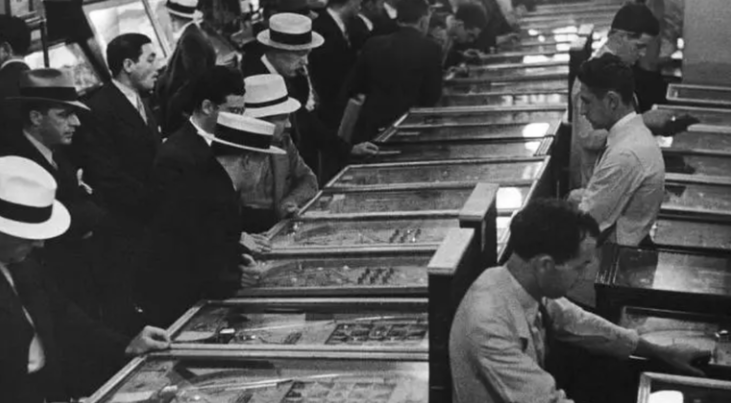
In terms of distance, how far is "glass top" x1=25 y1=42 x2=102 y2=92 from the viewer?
6.03 meters

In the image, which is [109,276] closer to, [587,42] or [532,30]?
[587,42]

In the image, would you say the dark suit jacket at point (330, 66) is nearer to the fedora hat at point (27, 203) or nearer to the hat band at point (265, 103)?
the hat band at point (265, 103)

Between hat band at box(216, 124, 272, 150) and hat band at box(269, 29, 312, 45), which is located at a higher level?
hat band at box(216, 124, 272, 150)

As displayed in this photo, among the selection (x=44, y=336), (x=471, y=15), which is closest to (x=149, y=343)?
(x=44, y=336)

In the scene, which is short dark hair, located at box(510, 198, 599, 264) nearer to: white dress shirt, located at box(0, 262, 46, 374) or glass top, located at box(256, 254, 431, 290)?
glass top, located at box(256, 254, 431, 290)

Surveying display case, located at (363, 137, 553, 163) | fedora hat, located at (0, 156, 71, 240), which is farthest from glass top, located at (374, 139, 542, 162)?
fedora hat, located at (0, 156, 71, 240)

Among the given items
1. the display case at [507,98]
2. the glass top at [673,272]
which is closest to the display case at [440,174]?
the glass top at [673,272]

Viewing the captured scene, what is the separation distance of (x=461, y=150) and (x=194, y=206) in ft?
8.52

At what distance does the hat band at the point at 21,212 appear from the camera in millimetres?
2969

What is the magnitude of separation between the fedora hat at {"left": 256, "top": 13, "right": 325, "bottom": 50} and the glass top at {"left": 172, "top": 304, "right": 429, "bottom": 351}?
205 cm

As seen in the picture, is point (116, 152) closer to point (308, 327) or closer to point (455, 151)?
point (308, 327)

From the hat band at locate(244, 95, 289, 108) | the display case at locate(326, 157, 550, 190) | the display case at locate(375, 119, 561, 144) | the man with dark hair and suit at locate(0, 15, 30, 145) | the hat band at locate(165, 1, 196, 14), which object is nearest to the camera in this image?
the hat band at locate(244, 95, 289, 108)

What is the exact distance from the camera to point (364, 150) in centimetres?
576

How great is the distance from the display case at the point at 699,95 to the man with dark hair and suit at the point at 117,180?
12.6 ft
